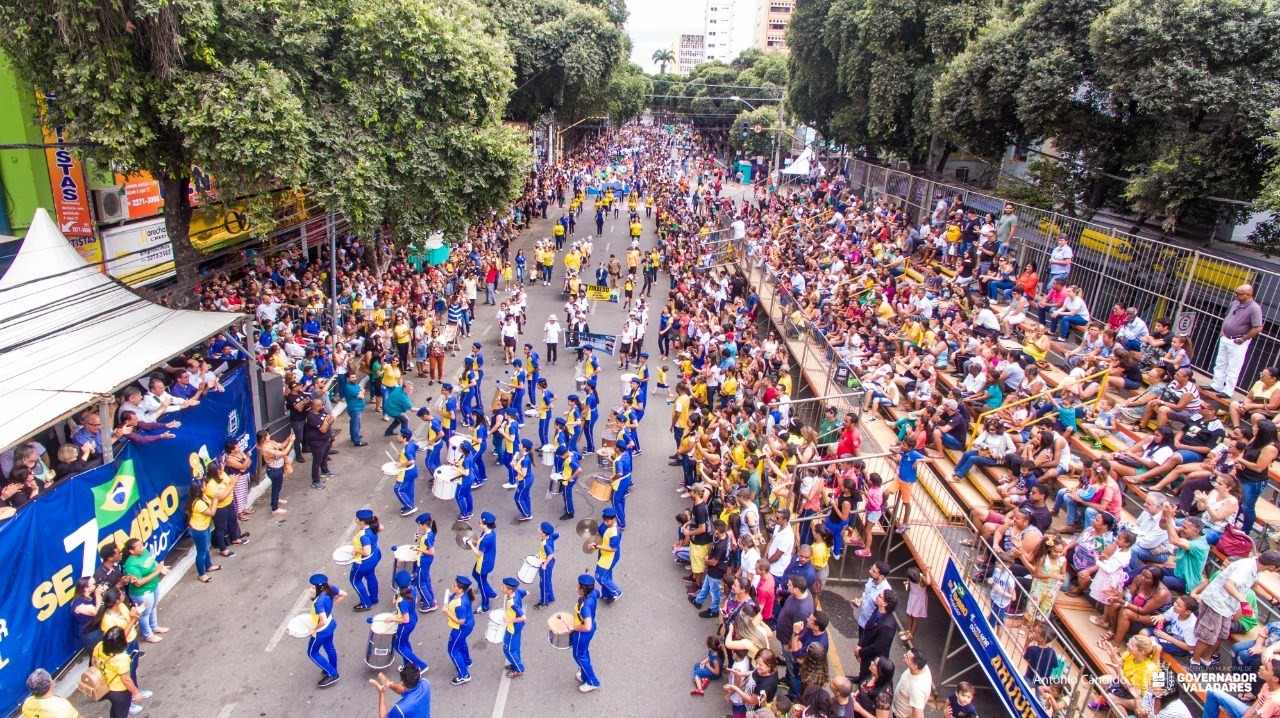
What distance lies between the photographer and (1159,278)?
Result: 12.6 m

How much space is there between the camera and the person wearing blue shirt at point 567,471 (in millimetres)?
11117

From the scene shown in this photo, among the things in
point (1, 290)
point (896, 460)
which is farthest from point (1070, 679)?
point (1, 290)

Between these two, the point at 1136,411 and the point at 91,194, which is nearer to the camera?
the point at 1136,411

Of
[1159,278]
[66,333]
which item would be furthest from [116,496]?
[1159,278]

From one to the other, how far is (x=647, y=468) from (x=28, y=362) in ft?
28.6

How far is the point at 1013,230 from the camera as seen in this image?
1677cm

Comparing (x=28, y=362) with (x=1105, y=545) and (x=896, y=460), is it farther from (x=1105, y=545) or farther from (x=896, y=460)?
(x=1105, y=545)

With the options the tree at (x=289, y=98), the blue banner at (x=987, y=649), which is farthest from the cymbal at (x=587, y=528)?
the tree at (x=289, y=98)

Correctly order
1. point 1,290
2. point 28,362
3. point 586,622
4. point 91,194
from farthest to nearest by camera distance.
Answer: point 91,194
point 1,290
point 28,362
point 586,622

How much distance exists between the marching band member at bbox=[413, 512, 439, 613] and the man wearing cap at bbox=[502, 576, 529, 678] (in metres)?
1.12

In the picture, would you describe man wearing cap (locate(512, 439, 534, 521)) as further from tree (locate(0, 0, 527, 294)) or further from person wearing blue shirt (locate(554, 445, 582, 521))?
tree (locate(0, 0, 527, 294))

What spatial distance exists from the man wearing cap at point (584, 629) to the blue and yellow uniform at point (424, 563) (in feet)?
6.14

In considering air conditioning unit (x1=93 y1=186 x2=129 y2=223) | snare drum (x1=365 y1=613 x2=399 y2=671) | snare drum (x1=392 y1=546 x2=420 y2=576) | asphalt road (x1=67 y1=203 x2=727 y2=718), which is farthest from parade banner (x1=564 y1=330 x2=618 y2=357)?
snare drum (x1=365 y1=613 x2=399 y2=671)

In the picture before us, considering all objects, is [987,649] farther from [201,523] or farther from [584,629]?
[201,523]
